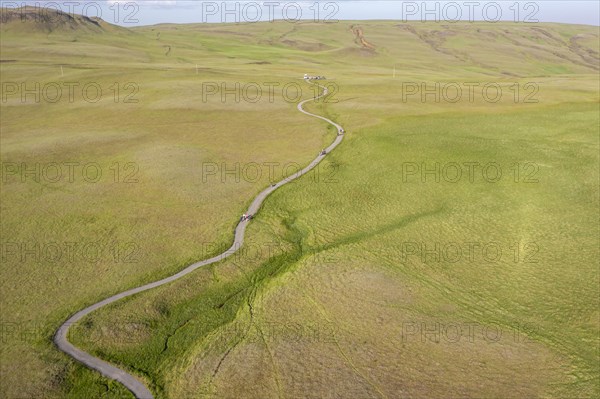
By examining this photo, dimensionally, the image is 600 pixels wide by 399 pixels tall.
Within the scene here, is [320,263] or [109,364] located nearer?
[109,364]

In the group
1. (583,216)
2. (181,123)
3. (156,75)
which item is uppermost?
(156,75)

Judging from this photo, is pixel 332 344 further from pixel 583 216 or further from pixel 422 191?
pixel 583 216

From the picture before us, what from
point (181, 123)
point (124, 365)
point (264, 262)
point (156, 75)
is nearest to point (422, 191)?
point (264, 262)

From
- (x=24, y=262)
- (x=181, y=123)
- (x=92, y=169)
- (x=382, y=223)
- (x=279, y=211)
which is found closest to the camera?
(x=24, y=262)

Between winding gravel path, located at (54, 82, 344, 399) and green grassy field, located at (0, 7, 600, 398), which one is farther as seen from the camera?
green grassy field, located at (0, 7, 600, 398)

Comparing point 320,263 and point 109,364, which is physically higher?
point 320,263

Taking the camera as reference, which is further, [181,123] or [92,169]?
[181,123]

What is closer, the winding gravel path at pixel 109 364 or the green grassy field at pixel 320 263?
the winding gravel path at pixel 109 364

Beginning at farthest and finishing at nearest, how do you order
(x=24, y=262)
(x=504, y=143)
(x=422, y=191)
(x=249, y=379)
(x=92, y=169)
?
(x=504, y=143), (x=92, y=169), (x=422, y=191), (x=24, y=262), (x=249, y=379)
